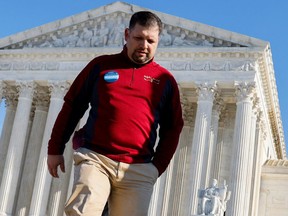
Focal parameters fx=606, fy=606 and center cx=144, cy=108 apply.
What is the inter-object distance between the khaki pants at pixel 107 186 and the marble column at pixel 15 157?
119ft

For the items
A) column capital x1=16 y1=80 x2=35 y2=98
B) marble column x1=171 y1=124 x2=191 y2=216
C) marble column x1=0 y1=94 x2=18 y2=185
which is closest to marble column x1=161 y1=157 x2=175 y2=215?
marble column x1=171 y1=124 x2=191 y2=216

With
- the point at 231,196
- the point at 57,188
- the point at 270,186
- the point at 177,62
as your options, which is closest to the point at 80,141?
the point at 231,196

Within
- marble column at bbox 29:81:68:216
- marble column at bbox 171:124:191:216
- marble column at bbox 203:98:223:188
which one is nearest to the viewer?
marble column at bbox 203:98:223:188

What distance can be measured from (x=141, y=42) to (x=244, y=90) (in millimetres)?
31600

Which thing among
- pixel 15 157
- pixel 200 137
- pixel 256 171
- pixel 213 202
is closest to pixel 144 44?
pixel 213 202

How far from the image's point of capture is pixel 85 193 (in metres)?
5.18

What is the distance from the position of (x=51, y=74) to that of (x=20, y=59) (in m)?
3.03

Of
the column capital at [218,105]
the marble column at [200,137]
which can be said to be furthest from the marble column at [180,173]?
→ the marble column at [200,137]

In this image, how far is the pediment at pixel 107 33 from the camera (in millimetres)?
38844

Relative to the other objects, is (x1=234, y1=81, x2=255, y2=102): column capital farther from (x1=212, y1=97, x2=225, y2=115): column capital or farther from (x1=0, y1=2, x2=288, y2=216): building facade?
(x1=212, y1=97, x2=225, y2=115): column capital

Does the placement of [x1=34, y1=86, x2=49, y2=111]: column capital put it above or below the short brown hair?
above

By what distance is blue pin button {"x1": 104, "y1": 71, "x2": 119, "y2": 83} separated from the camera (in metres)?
5.78

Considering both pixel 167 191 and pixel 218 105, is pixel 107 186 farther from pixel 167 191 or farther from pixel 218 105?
pixel 167 191

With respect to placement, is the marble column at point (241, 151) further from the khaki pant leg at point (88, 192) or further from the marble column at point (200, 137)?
the khaki pant leg at point (88, 192)
